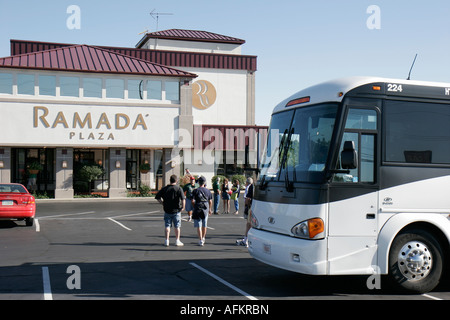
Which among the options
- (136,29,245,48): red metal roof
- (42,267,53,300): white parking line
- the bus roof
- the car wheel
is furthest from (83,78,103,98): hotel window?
the bus roof

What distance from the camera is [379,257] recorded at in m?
7.90

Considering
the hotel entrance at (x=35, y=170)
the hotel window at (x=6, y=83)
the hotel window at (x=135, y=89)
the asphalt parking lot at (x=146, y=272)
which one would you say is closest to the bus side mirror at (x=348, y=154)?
the asphalt parking lot at (x=146, y=272)

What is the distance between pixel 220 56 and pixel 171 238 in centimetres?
3310

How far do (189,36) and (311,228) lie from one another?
145 feet

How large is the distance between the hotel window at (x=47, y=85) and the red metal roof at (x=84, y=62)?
678 mm

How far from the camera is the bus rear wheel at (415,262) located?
316 inches

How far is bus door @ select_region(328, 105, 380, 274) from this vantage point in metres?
7.74

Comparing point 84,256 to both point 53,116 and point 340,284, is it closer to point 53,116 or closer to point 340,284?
point 340,284

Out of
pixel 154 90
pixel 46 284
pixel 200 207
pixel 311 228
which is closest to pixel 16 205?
pixel 200 207

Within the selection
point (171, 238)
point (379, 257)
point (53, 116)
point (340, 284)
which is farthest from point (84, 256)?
point (53, 116)

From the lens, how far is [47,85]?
3288 cm

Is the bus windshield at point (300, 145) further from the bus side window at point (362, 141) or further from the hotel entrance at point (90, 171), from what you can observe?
the hotel entrance at point (90, 171)

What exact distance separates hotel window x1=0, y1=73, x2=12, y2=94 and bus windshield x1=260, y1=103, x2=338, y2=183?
2731 centimetres

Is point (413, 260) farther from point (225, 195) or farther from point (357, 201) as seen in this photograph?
point (225, 195)
